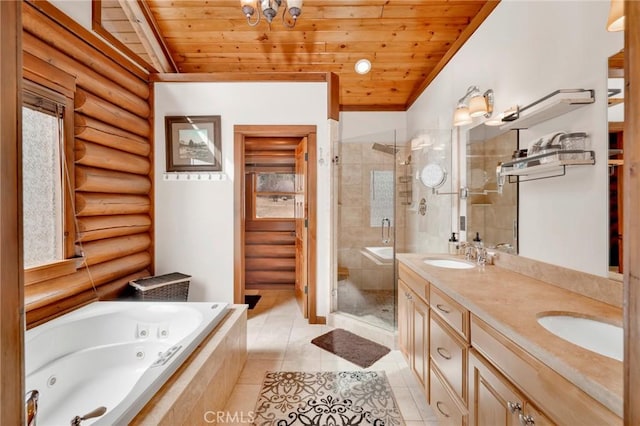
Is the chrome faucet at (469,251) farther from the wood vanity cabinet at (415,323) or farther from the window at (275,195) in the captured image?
the window at (275,195)

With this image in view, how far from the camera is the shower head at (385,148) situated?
11.1ft

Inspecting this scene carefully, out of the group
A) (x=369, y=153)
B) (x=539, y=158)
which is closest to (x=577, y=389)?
(x=539, y=158)

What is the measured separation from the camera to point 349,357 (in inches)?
98.5

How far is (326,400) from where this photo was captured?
6.45 ft

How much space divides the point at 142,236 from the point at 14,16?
304 cm

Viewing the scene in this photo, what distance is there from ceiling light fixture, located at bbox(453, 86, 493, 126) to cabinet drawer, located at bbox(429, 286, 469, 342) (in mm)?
1390

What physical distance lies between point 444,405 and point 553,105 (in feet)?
5.45

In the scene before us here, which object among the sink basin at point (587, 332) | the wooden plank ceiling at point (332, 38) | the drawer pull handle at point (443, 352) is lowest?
the drawer pull handle at point (443, 352)

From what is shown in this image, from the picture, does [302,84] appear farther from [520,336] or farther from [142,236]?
[520,336]

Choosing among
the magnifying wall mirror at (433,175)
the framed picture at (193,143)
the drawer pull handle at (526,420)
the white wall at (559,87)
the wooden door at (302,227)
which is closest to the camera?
the drawer pull handle at (526,420)

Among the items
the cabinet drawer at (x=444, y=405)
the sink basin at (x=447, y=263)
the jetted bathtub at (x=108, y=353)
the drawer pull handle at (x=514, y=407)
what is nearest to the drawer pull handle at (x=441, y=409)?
the cabinet drawer at (x=444, y=405)

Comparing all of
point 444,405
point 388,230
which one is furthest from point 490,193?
point 444,405

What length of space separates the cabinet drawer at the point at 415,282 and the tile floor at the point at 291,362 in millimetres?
722

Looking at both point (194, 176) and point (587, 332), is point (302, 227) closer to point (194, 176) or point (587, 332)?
point (194, 176)
